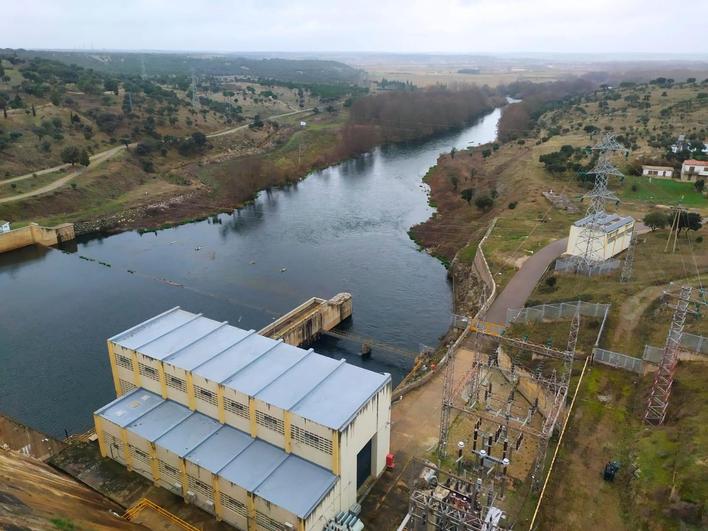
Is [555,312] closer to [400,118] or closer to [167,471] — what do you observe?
[167,471]

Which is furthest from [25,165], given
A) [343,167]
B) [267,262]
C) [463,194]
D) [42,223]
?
[463,194]

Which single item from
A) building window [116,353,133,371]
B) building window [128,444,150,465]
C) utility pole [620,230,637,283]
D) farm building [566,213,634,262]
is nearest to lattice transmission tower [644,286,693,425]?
utility pole [620,230,637,283]

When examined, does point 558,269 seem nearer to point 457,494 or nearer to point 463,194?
point 457,494

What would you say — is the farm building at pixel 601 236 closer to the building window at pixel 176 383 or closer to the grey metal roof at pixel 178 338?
the grey metal roof at pixel 178 338

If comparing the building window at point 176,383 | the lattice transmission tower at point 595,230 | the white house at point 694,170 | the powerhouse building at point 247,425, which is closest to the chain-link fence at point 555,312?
the lattice transmission tower at point 595,230

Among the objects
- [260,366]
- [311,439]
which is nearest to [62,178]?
[260,366]

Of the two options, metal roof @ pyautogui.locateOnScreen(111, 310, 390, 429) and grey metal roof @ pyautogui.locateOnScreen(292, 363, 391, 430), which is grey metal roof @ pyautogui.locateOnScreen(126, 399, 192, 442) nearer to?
metal roof @ pyautogui.locateOnScreen(111, 310, 390, 429)

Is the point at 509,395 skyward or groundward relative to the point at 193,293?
skyward
